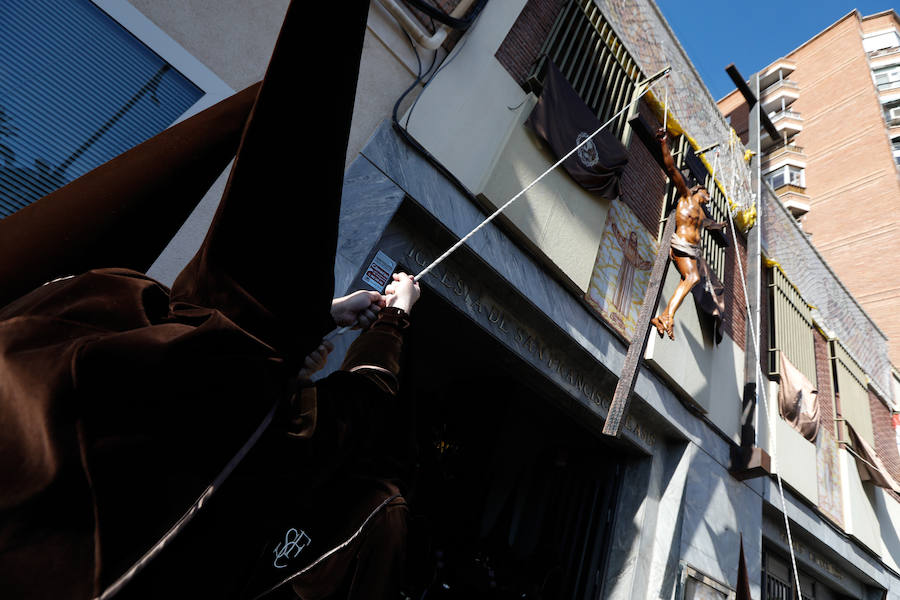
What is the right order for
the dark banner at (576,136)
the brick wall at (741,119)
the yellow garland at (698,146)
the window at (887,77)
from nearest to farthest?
the dark banner at (576,136) < the yellow garland at (698,146) < the window at (887,77) < the brick wall at (741,119)

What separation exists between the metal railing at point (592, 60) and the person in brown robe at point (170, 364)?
5.65m

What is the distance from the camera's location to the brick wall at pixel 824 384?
10430 millimetres

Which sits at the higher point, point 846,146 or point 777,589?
point 846,146

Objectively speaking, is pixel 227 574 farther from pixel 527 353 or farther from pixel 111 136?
pixel 527 353

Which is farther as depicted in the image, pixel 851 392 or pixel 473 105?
pixel 851 392

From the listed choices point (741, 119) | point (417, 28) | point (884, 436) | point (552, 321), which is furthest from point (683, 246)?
point (741, 119)

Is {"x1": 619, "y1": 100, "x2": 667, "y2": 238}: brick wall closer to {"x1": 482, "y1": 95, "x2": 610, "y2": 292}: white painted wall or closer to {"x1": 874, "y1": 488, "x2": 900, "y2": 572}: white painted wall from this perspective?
{"x1": 482, "y1": 95, "x2": 610, "y2": 292}: white painted wall

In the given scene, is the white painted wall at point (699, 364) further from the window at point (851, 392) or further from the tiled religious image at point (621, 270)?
the window at point (851, 392)

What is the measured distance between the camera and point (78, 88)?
3.18m

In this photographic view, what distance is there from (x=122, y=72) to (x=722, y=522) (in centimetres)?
821

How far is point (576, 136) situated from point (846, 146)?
24963mm

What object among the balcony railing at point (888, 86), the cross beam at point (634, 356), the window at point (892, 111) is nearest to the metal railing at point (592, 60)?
the cross beam at point (634, 356)

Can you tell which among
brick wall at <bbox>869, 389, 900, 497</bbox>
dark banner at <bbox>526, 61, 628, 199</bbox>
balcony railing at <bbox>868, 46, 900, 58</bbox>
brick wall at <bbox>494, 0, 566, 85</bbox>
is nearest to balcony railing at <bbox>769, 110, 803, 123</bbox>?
balcony railing at <bbox>868, 46, 900, 58</bbox>

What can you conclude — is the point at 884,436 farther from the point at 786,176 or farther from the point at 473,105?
the point at 786,176
